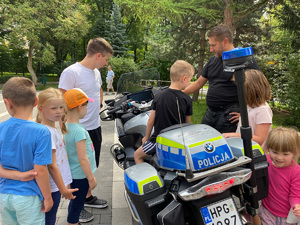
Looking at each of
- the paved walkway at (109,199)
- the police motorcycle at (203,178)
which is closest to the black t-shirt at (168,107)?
the police motorcycle at (203,178)

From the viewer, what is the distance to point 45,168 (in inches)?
76.5

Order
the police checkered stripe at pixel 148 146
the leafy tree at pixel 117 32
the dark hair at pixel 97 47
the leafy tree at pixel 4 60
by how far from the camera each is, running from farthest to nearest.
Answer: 1. the leafy tree at pixel 4 60
2. the leafy tree at pixel 117 32
3. the dark hair at pixel 97 47
4. the police checkered stripe at pixel 148 146

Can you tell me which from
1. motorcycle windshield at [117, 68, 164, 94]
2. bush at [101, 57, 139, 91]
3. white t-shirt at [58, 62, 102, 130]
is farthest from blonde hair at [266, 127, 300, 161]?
bush at [101, 57, 139, 91]

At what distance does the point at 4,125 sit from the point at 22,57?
38.1 m

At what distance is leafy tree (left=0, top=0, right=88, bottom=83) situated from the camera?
20781mm

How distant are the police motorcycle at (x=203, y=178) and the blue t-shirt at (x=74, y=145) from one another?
0.69 metres

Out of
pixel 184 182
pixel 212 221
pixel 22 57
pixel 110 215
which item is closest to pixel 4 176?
pixel 184 182

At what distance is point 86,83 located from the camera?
10.7 ft

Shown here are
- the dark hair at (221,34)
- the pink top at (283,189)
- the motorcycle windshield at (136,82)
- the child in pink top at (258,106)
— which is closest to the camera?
the pink top at (283,189)

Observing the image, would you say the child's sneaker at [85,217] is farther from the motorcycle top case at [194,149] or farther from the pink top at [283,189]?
the pink top at [283,189]

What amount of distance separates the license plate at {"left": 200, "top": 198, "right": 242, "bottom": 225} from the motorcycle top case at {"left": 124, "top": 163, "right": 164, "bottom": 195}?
36cm

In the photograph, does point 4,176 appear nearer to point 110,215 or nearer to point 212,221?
point 212,221

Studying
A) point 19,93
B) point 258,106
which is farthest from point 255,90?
point 19,93

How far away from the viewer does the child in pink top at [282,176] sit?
217 cm
